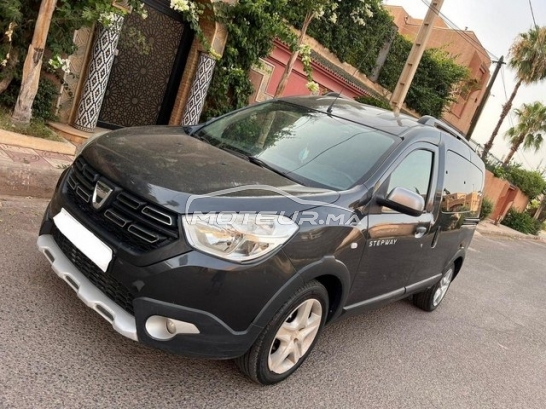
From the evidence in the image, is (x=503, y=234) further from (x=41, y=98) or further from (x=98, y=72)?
(x=41, y=98)

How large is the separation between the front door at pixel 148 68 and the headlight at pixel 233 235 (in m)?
6.23

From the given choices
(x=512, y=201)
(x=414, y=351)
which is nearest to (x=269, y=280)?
(x=414, y=351)

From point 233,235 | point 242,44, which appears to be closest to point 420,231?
point 233,235

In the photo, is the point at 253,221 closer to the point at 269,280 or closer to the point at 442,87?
the point at 269,280

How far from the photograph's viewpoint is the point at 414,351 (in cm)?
435

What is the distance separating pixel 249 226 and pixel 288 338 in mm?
867

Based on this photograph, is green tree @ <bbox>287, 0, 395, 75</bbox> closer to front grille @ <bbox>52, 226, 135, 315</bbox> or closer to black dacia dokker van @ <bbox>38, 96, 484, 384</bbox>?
black dacia dokker van @ <bbox>38, 96, 484, 384</bbox>

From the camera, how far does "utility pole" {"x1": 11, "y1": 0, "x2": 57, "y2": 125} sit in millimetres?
5723

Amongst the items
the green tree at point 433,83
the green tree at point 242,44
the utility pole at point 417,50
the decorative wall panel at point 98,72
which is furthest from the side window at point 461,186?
the green tree at point 433,83

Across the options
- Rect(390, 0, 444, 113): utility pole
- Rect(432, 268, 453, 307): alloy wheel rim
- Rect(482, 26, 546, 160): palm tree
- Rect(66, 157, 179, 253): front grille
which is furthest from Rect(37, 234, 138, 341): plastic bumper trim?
Rect(482, 26, 546, 160): palm tree

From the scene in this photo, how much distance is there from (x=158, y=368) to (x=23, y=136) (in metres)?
4.24

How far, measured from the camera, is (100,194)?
2.73m

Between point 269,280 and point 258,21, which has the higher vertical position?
point 258,21

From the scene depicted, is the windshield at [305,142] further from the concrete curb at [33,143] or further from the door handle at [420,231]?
the concrete curb at [33,143]
